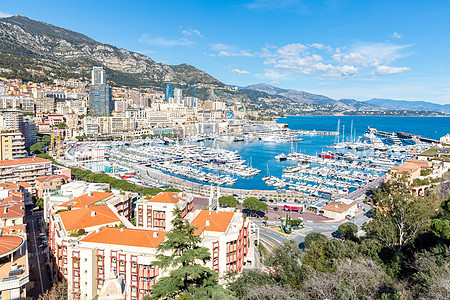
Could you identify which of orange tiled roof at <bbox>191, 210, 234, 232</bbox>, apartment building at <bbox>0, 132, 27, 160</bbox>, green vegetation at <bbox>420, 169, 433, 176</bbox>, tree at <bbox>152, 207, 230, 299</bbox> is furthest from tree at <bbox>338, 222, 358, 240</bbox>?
apartment building at <bbox>0, 132, 27, 160</bbox>

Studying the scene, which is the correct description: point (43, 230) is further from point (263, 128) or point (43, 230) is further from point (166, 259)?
point (263, 128)

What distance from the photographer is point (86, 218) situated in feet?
47.3

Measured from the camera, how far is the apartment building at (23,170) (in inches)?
1090

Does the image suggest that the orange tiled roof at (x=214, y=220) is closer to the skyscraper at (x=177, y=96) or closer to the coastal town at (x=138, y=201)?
the coastal town at (x=138, y=201)

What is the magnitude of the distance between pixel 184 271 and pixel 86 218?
8.83m

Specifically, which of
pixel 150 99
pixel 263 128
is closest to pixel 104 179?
pixel 263 128

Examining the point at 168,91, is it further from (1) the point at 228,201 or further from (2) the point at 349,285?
(2) the point at 349,285

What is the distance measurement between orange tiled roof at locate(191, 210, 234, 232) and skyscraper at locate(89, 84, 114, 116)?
266 ft

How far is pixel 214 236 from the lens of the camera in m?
13.8

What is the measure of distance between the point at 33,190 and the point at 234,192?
18.3m

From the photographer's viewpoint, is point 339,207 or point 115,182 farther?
point 115,182

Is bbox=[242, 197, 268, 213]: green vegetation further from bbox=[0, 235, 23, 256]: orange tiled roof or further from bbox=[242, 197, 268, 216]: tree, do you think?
bbox=[0, 235, 23, 256]: orange tiled roof

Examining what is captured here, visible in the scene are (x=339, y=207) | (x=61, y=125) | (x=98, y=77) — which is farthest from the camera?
(x=98, y=77)

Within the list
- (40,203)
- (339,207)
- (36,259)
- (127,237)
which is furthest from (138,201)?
(339,207)
